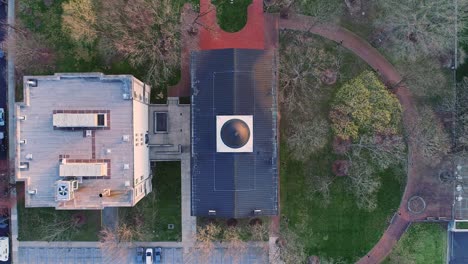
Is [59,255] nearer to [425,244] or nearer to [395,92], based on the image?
[425,244]

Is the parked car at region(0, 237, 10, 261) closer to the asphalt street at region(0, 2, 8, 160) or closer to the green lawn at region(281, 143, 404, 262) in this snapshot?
the asphalt street at region(0, 2, 8, 160)

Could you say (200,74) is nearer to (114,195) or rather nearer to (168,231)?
(114,195)

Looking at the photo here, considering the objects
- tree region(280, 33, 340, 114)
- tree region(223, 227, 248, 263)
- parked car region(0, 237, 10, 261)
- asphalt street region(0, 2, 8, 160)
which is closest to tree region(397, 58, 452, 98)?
tree region(280, 33, 340, 114)

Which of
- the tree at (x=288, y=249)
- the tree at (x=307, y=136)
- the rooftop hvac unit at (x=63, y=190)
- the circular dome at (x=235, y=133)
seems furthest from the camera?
the tree at (x=288, y=249)

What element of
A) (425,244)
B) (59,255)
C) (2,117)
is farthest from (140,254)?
(425,244)

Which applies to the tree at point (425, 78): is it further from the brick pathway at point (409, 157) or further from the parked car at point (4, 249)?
the parked car at point (4, 249)

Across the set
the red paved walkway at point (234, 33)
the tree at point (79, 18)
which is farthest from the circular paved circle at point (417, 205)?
the tree at point (79, 18)

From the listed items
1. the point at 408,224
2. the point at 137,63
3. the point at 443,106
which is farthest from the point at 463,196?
the point at 137,63
